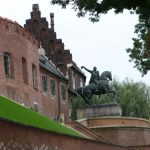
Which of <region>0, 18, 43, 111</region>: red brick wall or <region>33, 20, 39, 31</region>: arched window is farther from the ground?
<region>33, 20, 39, 31</region>: arched window

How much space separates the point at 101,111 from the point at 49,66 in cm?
1503

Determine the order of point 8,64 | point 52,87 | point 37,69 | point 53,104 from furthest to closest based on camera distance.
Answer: point 52,87
point 53,104
point 37,69
point 8,64

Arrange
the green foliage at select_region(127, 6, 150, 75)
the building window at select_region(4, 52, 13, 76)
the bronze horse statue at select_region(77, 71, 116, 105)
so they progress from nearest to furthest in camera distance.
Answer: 1. the green foliage at select_region(127, 6, 150, 75)
2. the building window at select_region(4, 52, 13, 76)
3. the bronze horse statue at select_region(77, 71, 116, 105)

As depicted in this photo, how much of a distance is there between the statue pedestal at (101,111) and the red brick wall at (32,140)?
65.1 ft

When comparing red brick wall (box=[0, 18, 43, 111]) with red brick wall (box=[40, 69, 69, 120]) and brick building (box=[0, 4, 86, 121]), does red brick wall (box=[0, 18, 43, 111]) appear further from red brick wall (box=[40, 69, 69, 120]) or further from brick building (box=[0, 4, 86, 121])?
red brick wall (box=[40, 69, 69, 120])

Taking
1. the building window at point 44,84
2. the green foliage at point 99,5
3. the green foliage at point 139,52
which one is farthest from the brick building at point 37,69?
the green foliage at point 99,5

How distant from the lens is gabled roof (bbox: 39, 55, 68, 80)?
62.6 meters

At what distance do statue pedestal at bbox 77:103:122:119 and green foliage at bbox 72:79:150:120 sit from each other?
13.1 m

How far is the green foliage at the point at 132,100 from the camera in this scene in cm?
6588

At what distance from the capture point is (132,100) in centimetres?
6594

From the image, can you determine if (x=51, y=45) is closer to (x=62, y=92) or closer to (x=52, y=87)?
(x=62, y=92)

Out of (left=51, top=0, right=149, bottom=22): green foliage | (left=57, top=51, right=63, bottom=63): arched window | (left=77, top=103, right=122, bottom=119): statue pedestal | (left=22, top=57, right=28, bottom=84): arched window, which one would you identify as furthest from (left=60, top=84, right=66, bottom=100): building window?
(left=51, top=0, right=149, bottom=22): green foliage

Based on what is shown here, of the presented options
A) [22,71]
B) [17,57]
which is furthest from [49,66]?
[17,57]

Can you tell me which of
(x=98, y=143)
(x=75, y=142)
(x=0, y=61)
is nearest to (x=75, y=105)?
(x=0, y=61)
